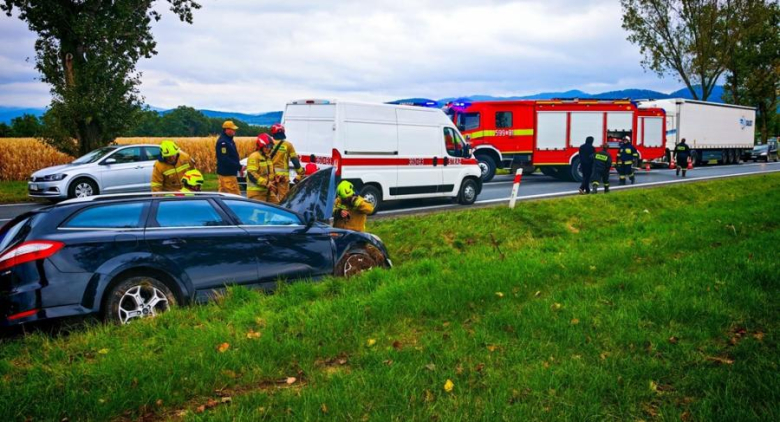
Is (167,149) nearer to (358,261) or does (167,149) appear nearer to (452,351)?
(358,261)

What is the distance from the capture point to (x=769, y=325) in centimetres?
555

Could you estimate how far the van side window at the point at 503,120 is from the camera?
23.2 metres

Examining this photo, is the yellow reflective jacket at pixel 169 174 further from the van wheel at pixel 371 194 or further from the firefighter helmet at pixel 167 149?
the van wheel at pixel 371 194

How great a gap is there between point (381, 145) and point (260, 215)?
6973 millimetres

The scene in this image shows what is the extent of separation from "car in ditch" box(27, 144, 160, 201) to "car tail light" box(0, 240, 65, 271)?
40.1 ft

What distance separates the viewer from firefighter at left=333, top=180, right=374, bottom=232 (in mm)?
8945

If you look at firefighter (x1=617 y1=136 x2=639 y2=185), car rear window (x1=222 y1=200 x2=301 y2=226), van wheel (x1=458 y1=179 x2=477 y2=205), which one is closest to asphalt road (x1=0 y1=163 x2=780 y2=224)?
van wheel (x1=458 y1=179 x2=477 y2=205)

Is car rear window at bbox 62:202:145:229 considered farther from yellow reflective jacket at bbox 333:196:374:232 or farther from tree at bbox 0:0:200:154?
tree at bbox 0:0:200:154

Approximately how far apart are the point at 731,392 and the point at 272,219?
15.5 feet

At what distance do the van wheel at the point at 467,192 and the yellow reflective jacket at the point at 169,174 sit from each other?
782 cm

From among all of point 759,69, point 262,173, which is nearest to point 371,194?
point 262,173

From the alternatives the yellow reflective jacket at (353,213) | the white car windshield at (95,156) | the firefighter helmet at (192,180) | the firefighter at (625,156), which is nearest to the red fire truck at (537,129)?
the firefighter at (625,156)

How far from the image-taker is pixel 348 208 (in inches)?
357

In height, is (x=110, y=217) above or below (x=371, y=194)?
above
